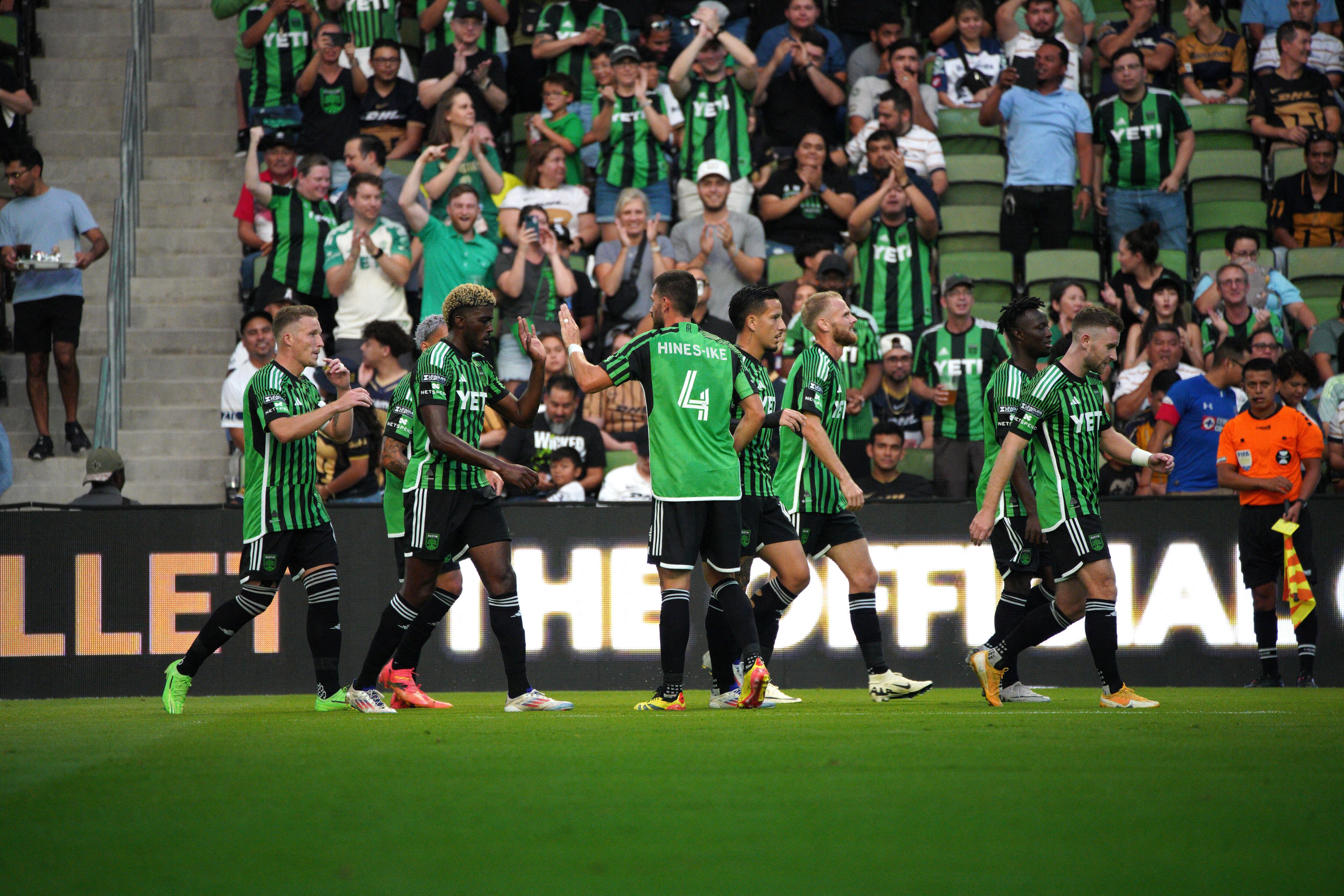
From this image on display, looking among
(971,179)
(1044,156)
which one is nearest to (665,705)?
(1044,156)

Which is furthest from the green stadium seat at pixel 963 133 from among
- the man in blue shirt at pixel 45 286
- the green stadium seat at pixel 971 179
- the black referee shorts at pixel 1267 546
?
the man in blue shirt at pixel 45 286

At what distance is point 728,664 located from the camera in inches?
317

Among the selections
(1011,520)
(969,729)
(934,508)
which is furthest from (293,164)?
(969,729)

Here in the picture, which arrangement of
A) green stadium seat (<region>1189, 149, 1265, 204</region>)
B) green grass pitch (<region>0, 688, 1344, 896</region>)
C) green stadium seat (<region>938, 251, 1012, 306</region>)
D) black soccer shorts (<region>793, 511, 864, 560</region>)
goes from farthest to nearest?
green stadium seat (<region>1189, 149, 1265, 204</region>) → green stadium seat (<region>938, 251, 1012, 306</region>) → black soccer shorts (<region>793, 511, 864, 560</region>) → green grass pitch (<region>0, 688, 1344, 896</region>)

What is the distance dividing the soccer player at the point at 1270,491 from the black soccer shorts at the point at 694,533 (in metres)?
4.82

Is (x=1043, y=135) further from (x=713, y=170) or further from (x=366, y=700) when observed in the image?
(x=366, y=700)

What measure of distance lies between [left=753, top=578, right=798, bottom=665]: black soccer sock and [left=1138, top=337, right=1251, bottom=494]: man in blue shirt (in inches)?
175

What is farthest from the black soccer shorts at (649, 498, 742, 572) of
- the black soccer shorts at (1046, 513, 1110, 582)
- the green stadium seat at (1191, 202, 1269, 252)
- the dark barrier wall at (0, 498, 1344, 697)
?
the green stadium seat at (1191, 202, 1269, 252)

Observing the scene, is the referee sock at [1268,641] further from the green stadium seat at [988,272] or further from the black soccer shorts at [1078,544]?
the green stadium seat at [988,272]

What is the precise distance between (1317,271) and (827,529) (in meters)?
7.83

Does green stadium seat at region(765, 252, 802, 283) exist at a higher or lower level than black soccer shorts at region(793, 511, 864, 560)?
higher

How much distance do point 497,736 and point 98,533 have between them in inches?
225

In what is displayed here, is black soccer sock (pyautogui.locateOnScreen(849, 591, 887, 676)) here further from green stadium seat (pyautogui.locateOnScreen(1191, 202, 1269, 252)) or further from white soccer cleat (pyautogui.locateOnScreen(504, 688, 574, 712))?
green stadium seat (pyautogui.locateOnScreen(1191, 202, 1269, 252))

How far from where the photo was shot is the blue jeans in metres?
14.5
